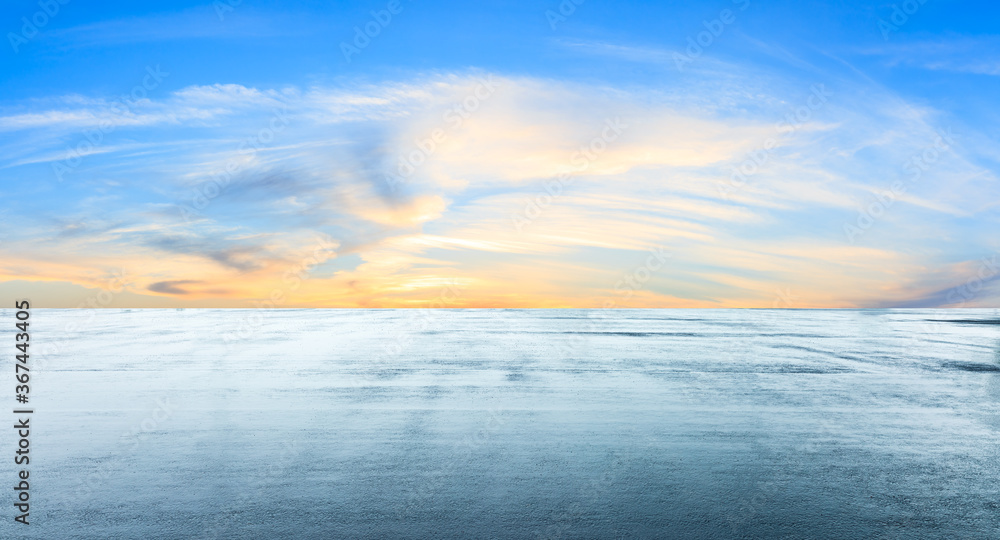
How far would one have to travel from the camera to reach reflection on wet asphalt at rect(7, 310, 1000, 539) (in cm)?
509

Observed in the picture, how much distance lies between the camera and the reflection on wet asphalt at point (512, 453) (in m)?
5.09

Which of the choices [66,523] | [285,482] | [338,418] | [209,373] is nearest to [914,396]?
[338,418]

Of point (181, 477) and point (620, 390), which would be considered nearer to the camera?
A: point (181, 477)

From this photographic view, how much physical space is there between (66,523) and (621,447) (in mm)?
5645

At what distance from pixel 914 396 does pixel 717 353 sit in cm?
802

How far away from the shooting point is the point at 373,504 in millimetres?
5410

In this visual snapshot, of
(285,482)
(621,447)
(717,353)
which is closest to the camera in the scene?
(285,482)

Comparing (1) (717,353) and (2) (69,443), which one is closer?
(2) (69,443)

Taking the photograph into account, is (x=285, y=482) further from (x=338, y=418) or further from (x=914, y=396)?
(x=914, y=396)

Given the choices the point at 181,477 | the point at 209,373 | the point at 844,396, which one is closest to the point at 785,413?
the point at 844,396

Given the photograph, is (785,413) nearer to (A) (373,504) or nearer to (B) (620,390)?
(B) (620,390)

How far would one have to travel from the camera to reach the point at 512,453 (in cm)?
714

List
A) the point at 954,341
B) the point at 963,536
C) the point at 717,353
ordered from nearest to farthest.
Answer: the point at 963,536
the point at 717,353
the point at 954,341

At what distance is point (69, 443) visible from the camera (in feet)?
25.3
